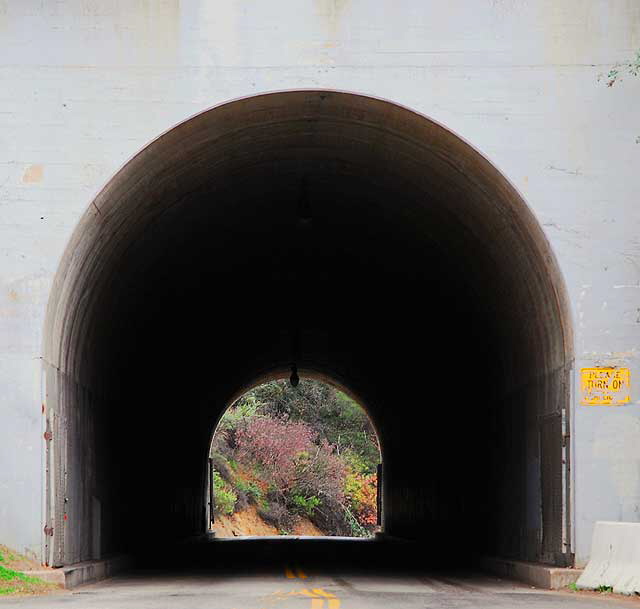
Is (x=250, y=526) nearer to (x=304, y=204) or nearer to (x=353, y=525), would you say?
(x=353, y=525)

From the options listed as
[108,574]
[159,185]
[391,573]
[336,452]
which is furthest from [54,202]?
[336,452]

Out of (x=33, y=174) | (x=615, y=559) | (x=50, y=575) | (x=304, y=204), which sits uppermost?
(x=304, y=204)

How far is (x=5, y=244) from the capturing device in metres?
13.9

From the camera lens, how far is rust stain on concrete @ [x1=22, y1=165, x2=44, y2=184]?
1402cm

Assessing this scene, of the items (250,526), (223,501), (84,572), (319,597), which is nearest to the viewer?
(319,597)

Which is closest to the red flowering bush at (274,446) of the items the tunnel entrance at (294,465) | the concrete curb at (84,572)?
the tunnel entrance at (294,465)

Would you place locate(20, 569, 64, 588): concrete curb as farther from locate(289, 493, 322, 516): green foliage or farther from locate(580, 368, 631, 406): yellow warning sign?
locate(289, 493, 322, 516): green foliage

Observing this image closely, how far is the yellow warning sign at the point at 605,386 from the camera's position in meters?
13.9

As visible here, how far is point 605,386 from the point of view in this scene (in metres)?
13.9

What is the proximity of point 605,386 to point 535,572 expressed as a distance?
8.60ft

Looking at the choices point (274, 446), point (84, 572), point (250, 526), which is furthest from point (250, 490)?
point (84, 572)

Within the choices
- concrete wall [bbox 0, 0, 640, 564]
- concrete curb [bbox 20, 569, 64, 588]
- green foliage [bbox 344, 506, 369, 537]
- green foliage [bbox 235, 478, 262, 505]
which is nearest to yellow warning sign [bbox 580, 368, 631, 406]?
concrete wall [bbox 0, 0, 640, 564]

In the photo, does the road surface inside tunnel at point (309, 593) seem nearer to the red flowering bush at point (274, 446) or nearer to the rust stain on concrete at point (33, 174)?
the rust stain on concrete at point (33, 174)

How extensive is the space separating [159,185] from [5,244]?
8.01ft
